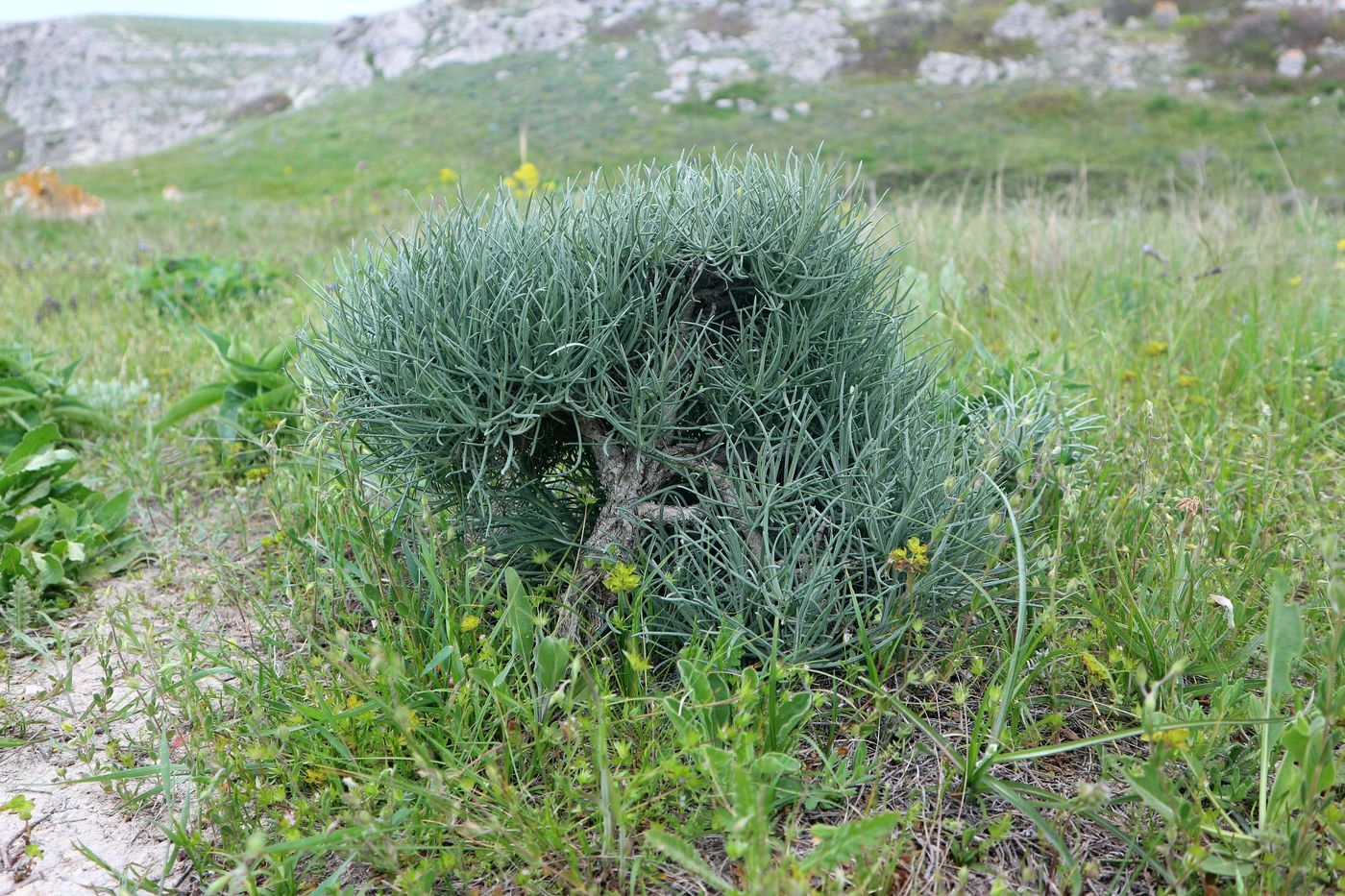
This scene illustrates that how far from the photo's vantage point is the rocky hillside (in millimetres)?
26906

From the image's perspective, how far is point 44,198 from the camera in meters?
9.57

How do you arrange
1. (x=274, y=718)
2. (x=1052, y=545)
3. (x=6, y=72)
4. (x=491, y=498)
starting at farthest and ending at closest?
(x=6, y=72) < (x=1052, y=545) < (x=491, y=498) < (x=274, y=718)

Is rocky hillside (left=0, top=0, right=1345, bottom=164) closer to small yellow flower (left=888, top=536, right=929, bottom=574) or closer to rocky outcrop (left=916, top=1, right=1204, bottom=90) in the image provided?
rocky outcrop (left=916, top=1, right=1204, bottom=90)

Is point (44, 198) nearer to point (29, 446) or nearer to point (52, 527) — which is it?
point (29, 446)

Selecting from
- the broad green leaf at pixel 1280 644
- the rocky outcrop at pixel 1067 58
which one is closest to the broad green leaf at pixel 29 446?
the broad green leaf at pixel 1280 644

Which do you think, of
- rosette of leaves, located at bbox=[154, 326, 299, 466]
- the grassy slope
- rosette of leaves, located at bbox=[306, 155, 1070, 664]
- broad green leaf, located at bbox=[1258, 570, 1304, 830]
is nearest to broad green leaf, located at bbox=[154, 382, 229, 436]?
rosette of leaves, located at bbox=[154, 326, 299, 466]

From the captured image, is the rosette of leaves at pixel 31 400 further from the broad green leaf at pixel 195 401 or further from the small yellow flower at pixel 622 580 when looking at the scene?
the small yellow flower at pixel 622 580

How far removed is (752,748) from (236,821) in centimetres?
93

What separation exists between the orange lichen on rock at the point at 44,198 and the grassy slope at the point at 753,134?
9.00 m

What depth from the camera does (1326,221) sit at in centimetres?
585

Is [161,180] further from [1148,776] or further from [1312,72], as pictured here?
[1312,72]

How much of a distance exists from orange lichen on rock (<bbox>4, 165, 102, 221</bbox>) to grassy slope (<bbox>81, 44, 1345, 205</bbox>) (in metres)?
9.00

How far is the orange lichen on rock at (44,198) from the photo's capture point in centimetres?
951

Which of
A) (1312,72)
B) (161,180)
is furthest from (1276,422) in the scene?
(1312,72)
